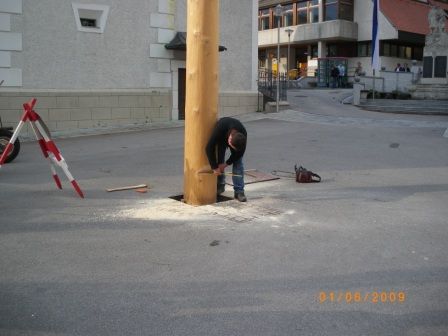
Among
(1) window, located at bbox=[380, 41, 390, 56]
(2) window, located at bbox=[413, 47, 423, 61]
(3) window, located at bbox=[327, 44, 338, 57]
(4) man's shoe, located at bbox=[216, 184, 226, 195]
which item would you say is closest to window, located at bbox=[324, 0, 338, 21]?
(3) window, located at bbox=[327, 44, 338, 57]

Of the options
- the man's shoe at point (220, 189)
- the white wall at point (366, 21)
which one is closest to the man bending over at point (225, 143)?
the man's shoe at point (220, 189)

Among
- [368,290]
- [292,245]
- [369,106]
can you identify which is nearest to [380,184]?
[292,245]

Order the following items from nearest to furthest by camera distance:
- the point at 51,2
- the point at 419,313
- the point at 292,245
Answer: the point at 419,313
the point at 292,245
the point at 51,2

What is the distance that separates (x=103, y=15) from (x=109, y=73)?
1798 mm

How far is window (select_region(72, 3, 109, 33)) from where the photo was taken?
1692 centimetres

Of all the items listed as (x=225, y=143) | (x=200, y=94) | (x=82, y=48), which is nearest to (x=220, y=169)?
(x=225, y=143)

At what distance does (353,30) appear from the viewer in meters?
43.8

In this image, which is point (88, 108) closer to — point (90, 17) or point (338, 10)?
point (90, 17)

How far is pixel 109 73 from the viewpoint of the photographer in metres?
17.8

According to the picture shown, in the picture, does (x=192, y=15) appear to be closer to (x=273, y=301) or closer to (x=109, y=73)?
(x=273, y=301)

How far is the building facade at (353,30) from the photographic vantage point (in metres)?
42.1

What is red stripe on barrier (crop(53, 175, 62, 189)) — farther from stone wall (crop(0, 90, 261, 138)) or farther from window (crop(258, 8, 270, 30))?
window (crop(258, 8, 270, 30))
